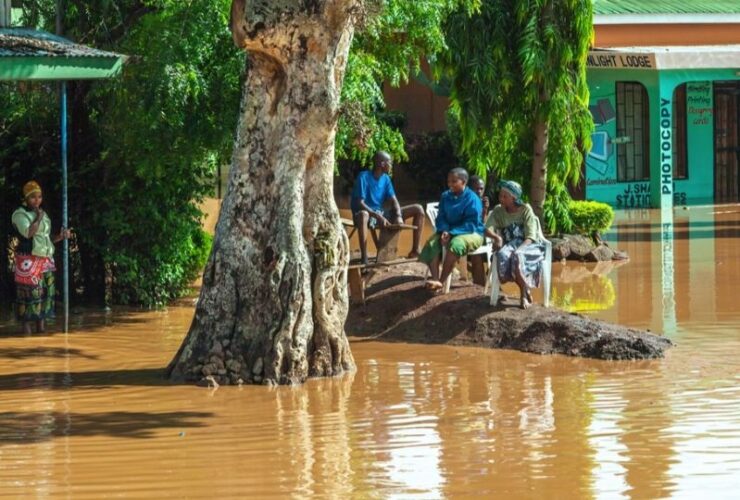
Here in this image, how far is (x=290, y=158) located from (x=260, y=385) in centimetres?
181

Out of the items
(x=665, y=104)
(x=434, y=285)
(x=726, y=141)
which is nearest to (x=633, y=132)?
(x=665, y=104)

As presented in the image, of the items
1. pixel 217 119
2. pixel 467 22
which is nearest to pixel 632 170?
pixel 467 22

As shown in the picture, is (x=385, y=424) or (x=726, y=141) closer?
(x=385, y=424)

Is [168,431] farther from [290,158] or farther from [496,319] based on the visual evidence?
[496,319]

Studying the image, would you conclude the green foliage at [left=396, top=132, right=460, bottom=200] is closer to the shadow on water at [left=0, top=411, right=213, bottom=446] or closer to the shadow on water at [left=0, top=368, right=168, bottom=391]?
the shadow on water at [left=0, top=368, right=168, bottom=391]

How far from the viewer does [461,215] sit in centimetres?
1420

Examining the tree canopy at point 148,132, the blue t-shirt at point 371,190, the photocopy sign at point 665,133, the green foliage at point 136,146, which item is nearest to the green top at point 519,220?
the tree canopy at point 148,132

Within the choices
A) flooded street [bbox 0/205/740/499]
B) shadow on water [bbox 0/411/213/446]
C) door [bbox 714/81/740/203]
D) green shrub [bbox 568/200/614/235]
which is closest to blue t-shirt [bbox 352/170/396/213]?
flooded street [bbox 0/205/740/499]

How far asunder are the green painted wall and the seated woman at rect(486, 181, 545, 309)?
14.4 metres

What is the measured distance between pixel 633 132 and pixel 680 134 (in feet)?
4.49

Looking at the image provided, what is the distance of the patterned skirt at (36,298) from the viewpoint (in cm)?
1408

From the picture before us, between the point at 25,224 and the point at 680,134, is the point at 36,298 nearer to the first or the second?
the point at 25,224

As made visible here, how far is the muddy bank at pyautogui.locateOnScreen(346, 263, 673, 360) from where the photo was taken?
12.3 metres

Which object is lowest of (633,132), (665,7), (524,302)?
(524,302)
